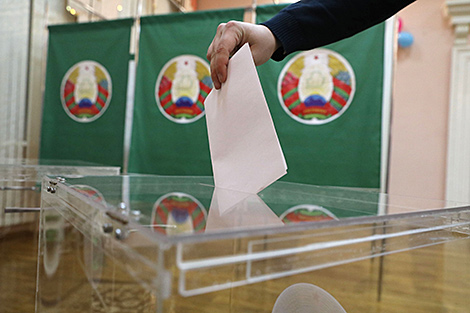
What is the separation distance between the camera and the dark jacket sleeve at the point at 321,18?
796 mm

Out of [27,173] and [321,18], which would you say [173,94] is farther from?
[321,18]

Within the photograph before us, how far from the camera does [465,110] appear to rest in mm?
3377

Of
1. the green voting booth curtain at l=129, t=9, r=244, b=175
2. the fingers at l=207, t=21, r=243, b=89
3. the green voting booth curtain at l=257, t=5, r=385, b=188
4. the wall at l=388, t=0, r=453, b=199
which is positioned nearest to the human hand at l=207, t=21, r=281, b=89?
the fingers at l=207, t=21, r=243, b=89

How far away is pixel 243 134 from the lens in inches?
23.5

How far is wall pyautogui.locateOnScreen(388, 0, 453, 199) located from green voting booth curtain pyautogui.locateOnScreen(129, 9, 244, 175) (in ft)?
6.23

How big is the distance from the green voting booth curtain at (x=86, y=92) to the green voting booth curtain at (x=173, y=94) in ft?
0.49

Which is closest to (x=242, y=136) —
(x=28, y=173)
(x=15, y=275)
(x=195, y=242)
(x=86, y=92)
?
(x=195, y=242)

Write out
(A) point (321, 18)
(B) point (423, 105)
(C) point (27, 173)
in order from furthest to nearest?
1. (B) point (423, 105)
2. (C) point (27, 173)
3. (A) point (321, 18)

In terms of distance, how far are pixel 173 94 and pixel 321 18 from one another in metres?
2.00

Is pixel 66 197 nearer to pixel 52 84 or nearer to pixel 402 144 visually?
pixel 52 84

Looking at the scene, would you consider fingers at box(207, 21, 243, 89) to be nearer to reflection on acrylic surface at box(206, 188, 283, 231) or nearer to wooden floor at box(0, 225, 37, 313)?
reflection on acrylic surface at box(206, 188, 283, 231)

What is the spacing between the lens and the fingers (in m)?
0.66

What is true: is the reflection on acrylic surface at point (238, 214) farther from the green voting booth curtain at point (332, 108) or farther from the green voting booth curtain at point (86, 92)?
the green voting booth curtain at point (86, 92)

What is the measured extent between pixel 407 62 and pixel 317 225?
12.1 ft
